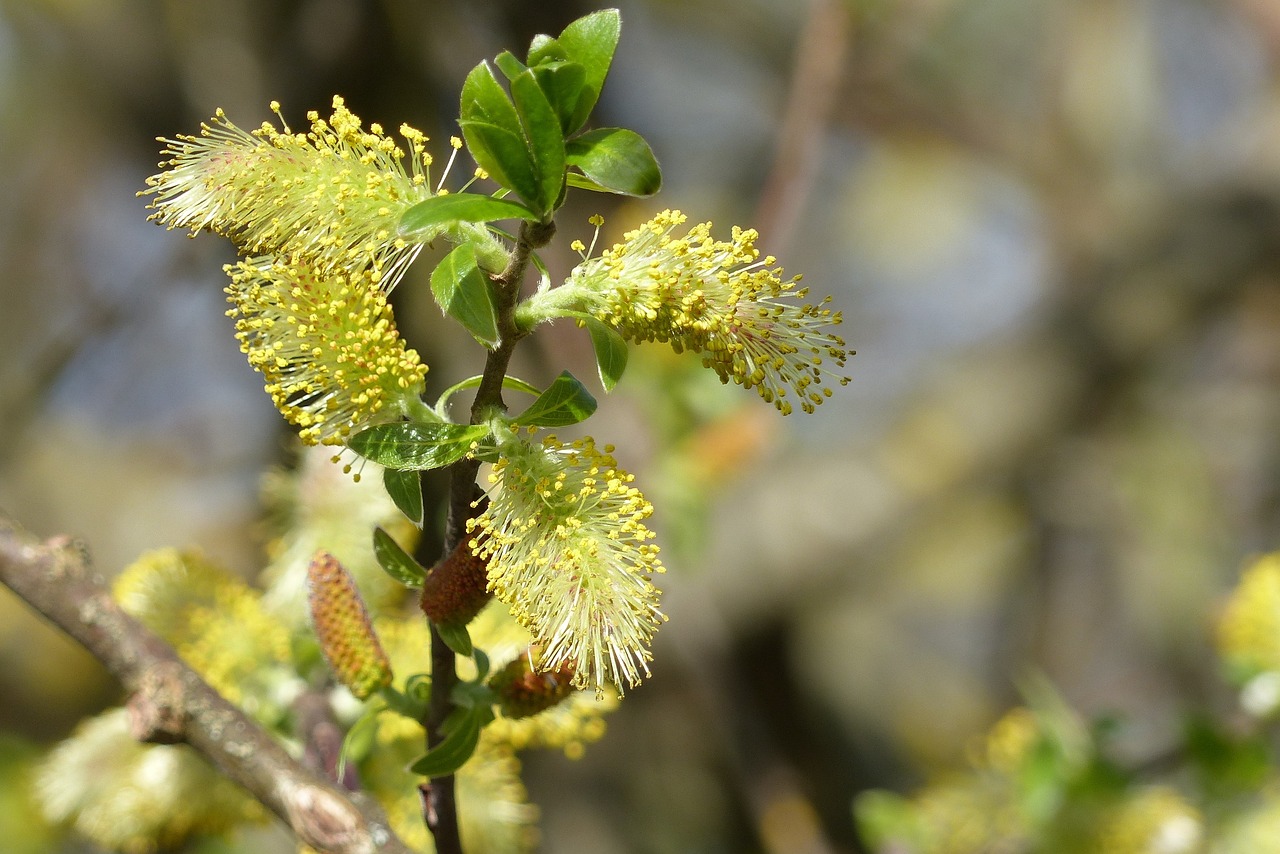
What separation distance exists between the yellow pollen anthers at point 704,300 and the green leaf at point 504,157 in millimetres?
57

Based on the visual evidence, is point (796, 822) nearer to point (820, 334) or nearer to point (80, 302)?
point (820, 334)

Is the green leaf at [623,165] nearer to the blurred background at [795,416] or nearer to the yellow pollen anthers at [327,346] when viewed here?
the yellow pollen anthers at [327,346]

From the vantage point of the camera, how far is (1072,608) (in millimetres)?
3361

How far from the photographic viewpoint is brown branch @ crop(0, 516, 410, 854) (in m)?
0.62

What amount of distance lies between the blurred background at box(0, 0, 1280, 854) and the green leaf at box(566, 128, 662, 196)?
1.14 meters

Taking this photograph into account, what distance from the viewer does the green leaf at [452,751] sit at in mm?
558

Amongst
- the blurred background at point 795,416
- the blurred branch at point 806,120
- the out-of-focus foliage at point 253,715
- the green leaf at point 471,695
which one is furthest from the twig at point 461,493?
the blurred branch at point 806,120

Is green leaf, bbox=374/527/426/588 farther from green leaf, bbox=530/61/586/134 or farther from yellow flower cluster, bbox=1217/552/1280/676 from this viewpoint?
yellow flower cluster, bbox=1217/552/1280/676

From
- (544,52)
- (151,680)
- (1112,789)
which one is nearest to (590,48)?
(544,52)

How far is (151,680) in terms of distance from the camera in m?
0.65

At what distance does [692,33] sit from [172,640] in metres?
2.94

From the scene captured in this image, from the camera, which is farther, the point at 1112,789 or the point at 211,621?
the point at 1112,789

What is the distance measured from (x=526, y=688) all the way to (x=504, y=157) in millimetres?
283

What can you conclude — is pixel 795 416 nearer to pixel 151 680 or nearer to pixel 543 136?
pixel 151 680
